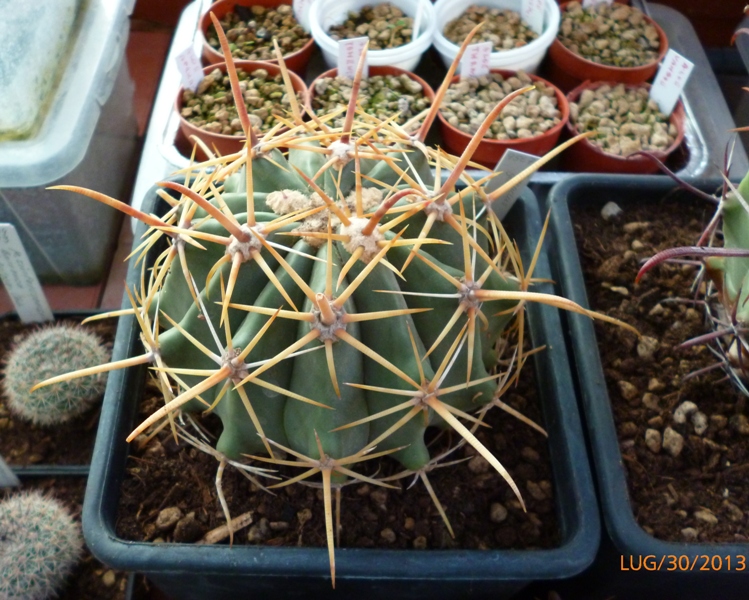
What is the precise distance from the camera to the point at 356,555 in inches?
26.4

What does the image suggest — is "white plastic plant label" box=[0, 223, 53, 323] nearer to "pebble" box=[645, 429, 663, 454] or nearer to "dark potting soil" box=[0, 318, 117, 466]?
"dark potting soil" box=[0, 318, 117, 466]

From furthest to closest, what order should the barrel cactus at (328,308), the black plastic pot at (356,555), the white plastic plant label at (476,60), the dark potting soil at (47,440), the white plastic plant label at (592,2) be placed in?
the white plastic plant label at (592,2)
the white plastic plant label at (476,60)
the dark potting soil at (47,440)
the black plastic pot at (356,555)
the barrel cactus at (328,308)

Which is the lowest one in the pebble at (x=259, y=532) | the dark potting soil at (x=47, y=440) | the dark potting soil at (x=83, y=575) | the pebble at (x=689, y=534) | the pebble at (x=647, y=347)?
the dark potting soil at (x=83, y=575)

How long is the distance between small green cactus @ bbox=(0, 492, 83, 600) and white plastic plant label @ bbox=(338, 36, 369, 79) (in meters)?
0.93

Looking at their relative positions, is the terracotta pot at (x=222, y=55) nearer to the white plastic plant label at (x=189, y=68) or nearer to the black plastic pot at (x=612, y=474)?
the white plastic plant label at (x=189, y=68)

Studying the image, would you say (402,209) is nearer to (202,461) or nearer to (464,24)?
(202,461)

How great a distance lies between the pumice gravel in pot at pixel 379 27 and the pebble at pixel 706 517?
113 centimetres

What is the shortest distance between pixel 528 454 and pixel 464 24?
1.12 metres

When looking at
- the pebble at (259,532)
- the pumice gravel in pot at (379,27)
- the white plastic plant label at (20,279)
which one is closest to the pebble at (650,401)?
the pebble at (259,532)

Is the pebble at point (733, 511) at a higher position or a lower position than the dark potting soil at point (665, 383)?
lower

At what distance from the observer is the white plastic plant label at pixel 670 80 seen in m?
1.30

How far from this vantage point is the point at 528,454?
80 cm

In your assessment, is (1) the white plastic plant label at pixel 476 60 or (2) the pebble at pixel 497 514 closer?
(2) the pebble at pixel 497 514

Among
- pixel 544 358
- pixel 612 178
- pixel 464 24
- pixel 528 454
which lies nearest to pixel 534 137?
pixel 612 178
